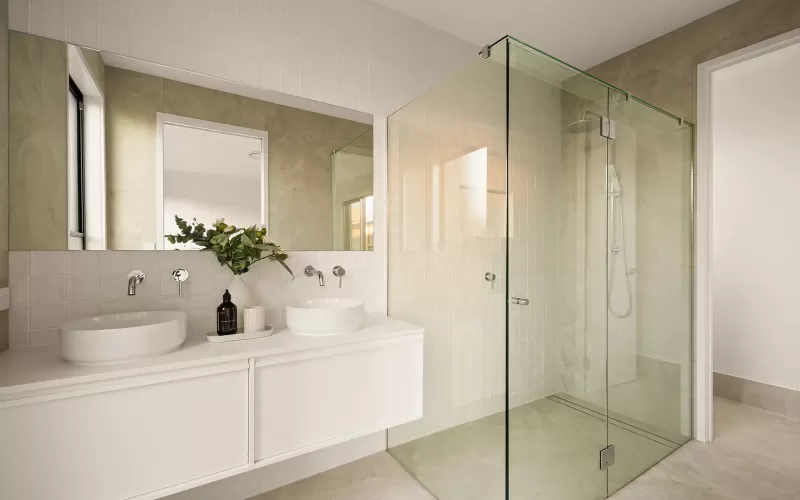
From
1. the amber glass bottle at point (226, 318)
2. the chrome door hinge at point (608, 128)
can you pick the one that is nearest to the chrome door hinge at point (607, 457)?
the chrome door hinge at point (608, 128)

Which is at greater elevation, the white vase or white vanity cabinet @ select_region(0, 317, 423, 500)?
the white vase

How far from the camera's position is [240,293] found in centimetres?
171

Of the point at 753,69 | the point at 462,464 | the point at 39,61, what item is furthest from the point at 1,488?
the point at 753,69

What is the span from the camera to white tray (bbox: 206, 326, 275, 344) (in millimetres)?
1460

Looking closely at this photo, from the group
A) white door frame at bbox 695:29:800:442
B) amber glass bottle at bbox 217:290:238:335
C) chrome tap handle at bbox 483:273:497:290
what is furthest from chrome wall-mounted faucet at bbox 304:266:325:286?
white door frame at bbox 695:29:800:442

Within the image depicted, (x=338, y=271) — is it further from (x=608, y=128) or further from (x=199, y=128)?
(x=608, y=128)

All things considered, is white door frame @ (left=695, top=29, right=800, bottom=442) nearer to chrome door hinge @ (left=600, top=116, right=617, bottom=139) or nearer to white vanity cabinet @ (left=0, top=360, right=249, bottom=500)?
chrome door hinge @ (left=600, top=116, right=617, bottom=139)

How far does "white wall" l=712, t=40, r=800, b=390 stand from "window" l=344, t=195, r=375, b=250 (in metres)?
2.79

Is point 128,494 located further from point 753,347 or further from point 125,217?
point 753,347

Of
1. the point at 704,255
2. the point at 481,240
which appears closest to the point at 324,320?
the point at 481,240

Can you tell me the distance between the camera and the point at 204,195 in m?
1.68

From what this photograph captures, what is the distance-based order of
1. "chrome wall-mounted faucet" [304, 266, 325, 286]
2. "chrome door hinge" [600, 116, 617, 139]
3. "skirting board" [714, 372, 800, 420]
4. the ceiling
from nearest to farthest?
"chrome door hinge" [600, 116, 617, 139] → "chrome wall-mounted faucet" [304, 266, 325, 286] → the ceiling → "skirting board" [714, 372, 800, 420]

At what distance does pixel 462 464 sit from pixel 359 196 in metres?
1.42

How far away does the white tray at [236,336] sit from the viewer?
1.46 metres
